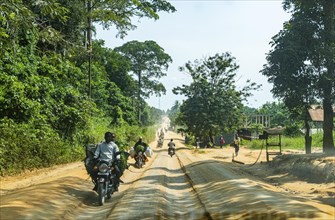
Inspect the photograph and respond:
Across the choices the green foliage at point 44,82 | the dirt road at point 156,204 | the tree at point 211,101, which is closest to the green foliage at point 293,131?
the tree at point 211,101

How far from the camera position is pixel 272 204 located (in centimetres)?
939

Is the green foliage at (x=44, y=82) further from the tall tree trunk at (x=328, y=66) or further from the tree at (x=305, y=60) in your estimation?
the tall tree trunk at (x=328, y=66)

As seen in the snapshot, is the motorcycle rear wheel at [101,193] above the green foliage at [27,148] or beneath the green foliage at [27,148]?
beneath

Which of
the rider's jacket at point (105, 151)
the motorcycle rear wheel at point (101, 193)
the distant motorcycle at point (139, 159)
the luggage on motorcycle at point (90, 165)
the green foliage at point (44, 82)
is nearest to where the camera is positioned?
the motorcycle rear wheel at point (101, 193)

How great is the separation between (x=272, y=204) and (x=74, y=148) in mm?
18285

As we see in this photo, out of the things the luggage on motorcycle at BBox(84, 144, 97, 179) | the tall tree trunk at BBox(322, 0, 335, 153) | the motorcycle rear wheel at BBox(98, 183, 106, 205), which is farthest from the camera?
the tall tree trunk at BBox(322, 0, 335, 153)

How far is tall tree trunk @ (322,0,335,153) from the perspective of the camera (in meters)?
22.0

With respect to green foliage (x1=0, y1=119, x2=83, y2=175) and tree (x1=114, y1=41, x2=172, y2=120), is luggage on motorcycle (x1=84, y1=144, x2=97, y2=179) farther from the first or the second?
tree (x1=114, y1=41, x2=172, y2=120)

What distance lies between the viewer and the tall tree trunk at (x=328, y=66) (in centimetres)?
2204

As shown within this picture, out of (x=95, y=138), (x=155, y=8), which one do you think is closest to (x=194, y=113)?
(x=155, y=8)

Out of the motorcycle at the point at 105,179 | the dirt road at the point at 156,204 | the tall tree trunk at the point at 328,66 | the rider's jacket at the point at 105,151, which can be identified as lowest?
the dirt road at the point at 156,204

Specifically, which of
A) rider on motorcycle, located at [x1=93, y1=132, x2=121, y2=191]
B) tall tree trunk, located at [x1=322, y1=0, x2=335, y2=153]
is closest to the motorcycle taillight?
rider on motorcycle, located at [x1=93, y1=132, x2=121, y2=191]

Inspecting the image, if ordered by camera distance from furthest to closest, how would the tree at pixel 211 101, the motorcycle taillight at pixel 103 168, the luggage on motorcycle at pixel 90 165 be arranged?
1. the tree at pixel 211 101
2. the luggage on motorcycle at pixel 90 165
3. the motorcycle taillight at pixel 103 168

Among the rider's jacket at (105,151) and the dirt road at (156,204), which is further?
the rider's jacket at (105,151)
